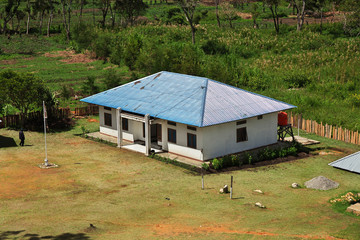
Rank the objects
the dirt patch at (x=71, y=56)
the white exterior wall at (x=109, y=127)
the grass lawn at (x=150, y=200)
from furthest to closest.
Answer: the dirt patch at (x=71, y=56), the white exterior wall at (x=109, y=127), the grass lawn at (x=150, y=200)

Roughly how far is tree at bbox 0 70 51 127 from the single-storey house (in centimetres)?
511

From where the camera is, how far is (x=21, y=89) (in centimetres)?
4256

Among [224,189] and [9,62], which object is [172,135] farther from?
[9,62]

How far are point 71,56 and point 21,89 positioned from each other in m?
41.8

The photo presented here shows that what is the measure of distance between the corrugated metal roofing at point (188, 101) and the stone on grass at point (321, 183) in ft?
24.6

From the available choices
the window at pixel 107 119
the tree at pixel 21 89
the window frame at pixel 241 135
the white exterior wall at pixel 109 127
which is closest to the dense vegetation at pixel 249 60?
the tree at pixel 21 89

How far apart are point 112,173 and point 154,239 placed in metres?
11.5

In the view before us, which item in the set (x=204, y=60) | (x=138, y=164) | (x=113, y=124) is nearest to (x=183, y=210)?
(x=138, y=164)

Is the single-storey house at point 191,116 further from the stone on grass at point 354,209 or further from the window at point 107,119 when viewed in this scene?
the stone on grass at point 354,209

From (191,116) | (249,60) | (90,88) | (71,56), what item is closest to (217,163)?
(191,116)

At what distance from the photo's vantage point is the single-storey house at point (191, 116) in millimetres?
35438

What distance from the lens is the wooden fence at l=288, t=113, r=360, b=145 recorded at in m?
40.2

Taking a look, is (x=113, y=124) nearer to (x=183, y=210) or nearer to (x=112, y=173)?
(x=112, y=173)

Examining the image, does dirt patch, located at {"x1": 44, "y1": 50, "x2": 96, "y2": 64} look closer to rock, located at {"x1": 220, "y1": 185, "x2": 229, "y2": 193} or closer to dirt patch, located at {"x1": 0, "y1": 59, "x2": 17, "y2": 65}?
dirt patch, located at {"x1": 0, "y1": 59, "x2": 17, "y2": 65}
